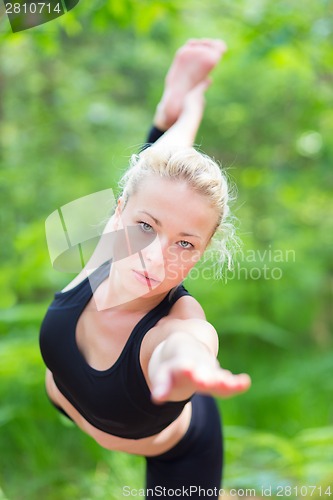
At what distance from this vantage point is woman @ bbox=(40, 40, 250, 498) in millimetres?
859

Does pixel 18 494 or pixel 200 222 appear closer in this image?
pixel 200 222

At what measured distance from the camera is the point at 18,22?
4.68 feet

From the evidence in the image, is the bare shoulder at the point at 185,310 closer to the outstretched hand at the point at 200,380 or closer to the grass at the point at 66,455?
the outstretched hand at the point at 200,380

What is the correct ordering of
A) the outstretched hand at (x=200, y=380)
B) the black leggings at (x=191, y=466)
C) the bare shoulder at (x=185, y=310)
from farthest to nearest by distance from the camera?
the black leggings at (x=191, y=466), the bare shoulder at (x=185, y=310), the outstretched hand at (x=200, y=380)

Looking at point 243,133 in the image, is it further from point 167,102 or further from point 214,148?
point 167,102

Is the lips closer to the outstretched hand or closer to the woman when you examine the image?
the woman

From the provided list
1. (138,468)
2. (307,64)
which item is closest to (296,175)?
(307,64)

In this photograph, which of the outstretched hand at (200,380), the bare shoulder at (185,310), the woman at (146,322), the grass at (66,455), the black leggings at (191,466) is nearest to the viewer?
the outstretched hand at (200,380)

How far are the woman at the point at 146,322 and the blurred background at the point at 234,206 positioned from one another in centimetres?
108

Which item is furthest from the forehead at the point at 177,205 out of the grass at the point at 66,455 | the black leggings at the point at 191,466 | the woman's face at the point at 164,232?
the grass at the point at 66,455

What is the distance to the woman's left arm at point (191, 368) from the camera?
0.63m

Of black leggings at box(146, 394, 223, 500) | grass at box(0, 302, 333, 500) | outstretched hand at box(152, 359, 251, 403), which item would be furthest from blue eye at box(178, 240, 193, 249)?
grass at box(0, 302, 333, 500)

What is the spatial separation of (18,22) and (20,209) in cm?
174

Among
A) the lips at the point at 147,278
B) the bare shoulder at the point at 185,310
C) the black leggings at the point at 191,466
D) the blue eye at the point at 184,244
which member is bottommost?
the black leggings at the point at 191,466
